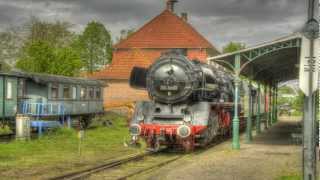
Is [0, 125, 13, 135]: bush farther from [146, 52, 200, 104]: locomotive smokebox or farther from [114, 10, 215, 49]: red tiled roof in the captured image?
[114, 10, 215, 49]: red tiled roof

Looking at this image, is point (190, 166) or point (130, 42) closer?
point (190, 166)

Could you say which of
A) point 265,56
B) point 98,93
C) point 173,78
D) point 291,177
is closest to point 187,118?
point 173,78

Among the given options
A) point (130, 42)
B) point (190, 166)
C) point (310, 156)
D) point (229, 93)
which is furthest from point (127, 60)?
point (310, 156)

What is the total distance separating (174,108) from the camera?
18.8m

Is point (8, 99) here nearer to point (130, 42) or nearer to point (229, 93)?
point (229, 93)

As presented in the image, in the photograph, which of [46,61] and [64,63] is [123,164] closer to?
[46,61]

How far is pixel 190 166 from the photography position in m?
14.4

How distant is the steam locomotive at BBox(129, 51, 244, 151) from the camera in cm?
1827

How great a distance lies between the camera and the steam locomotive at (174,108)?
18266mm

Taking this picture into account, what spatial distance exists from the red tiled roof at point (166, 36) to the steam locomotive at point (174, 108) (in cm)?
3728

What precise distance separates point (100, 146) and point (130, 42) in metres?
37.6

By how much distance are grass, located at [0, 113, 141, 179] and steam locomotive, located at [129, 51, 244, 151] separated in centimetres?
111

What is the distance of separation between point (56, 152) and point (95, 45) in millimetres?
53951

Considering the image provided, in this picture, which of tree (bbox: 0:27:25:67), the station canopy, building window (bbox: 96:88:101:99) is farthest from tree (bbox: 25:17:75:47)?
the station canopy
